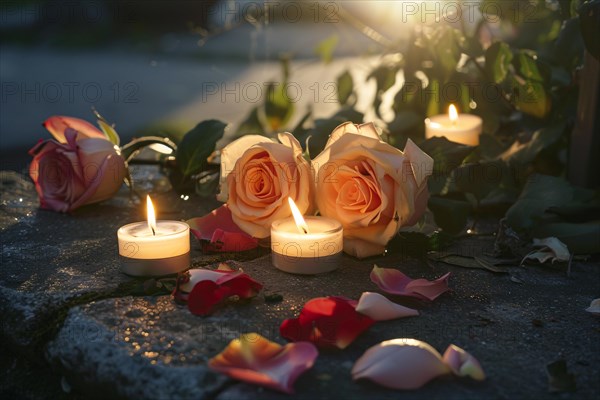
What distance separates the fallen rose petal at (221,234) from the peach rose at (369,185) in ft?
0.51

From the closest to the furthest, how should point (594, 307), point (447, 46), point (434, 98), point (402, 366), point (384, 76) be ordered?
point (402, 366) → point (594, 307) → point (447, 46) → point (434, 98) → point (384, 76)

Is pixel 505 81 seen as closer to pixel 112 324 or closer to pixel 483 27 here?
pixel 483 27

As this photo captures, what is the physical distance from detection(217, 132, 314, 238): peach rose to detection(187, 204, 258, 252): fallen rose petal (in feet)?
0.12

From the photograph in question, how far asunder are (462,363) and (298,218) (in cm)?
38

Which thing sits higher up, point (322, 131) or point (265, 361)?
point (322, 131)

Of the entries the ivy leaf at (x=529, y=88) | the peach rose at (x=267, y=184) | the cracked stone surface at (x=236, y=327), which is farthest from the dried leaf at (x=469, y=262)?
the ivy leaf at (x=529, y=88)

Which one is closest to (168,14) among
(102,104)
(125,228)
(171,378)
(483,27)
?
(102,104)

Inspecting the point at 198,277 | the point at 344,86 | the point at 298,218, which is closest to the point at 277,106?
the point at 344,86

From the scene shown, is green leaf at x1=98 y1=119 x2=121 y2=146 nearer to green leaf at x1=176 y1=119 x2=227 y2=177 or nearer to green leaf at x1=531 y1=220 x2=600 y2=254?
green leaf at x1=176 y1=119 x2=227 y2=177

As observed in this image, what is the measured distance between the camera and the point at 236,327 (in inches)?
39.4

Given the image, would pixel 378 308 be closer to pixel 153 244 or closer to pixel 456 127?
pixel 153 244

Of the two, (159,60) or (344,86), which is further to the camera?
(159,60)

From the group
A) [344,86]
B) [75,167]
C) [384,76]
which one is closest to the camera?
[75,167]

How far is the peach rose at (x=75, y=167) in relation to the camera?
1.48 meters
